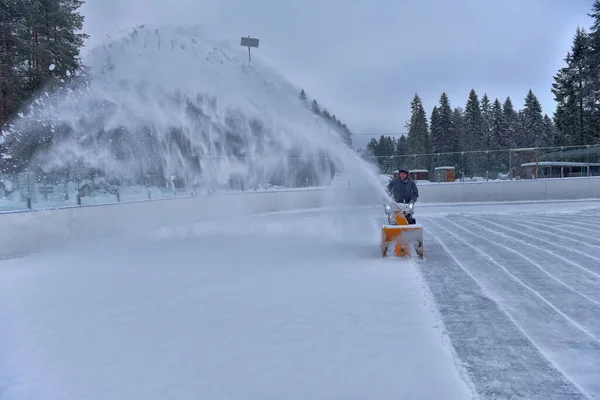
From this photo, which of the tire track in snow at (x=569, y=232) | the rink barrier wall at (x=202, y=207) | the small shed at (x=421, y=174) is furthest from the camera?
the small shed at (x=421, y=174)

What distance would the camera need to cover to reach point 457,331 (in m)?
5.19

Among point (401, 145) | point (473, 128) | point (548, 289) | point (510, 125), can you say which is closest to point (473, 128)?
point (473, 128)

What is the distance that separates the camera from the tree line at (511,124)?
102 ft

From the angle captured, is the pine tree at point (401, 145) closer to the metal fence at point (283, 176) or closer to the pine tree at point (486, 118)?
the metal fence at point (283, 176)

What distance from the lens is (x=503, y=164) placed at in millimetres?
29656

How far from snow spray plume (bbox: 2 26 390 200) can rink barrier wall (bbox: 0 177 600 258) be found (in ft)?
4.06

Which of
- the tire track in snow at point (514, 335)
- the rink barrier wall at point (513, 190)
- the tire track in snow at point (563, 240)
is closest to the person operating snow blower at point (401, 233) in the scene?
the tire track in snow at point (514, 335)

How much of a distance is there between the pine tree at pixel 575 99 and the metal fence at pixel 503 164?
2530cm

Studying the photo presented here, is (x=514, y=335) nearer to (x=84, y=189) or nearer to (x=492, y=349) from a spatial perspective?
(x=492, y=349)

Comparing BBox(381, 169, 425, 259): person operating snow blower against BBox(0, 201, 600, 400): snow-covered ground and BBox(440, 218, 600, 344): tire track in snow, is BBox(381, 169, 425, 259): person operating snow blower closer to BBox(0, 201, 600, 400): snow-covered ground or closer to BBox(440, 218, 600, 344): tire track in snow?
BBox(0, 201, 600, 400): snow-covered ground

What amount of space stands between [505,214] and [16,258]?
18.6 meters

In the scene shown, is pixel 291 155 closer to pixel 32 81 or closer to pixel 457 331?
pixel 32 81

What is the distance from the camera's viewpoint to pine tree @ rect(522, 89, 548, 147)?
236 feet

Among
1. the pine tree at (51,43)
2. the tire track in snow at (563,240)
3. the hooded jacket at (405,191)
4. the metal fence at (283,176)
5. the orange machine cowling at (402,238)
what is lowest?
the tire track in snow at (563,240)
